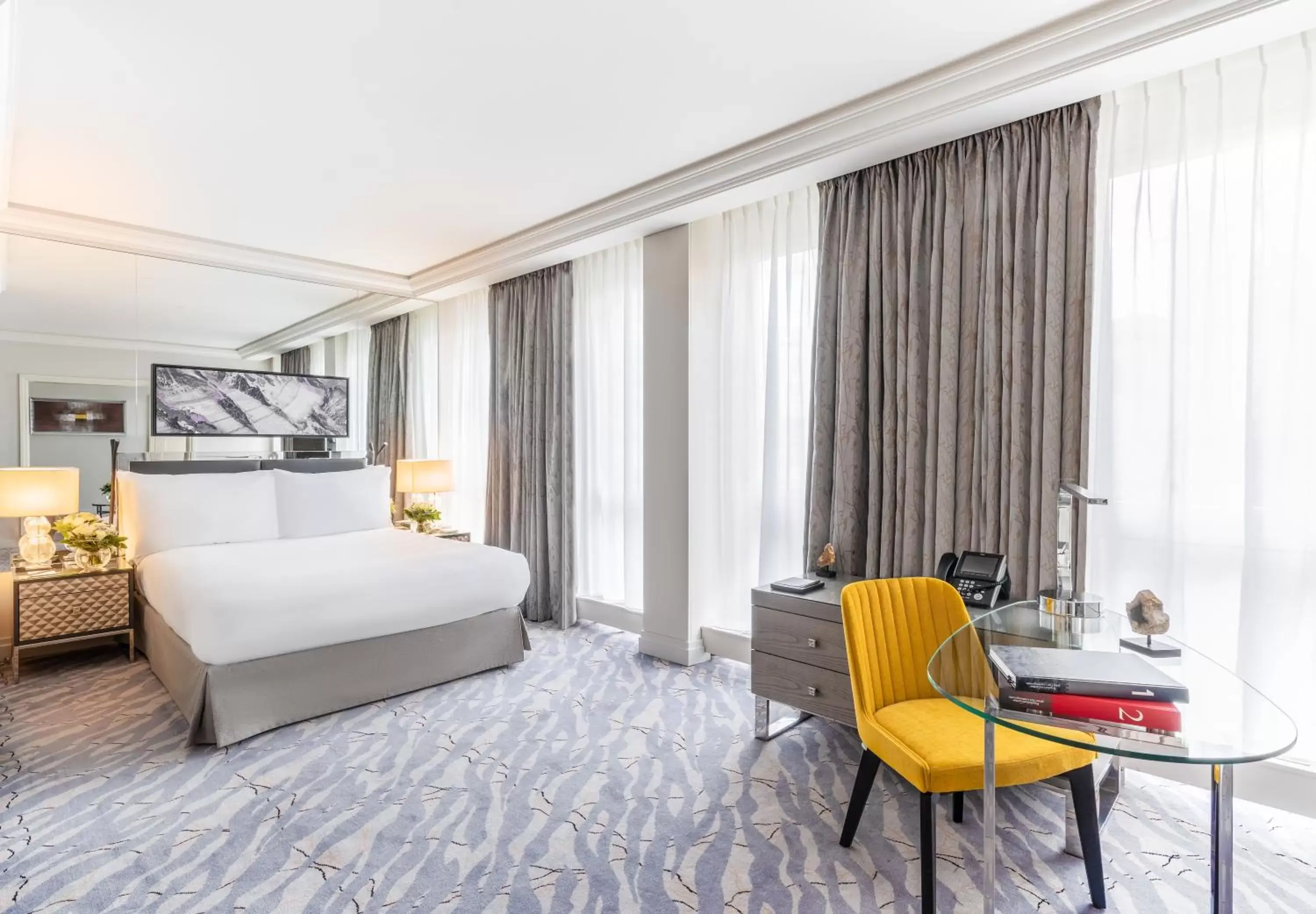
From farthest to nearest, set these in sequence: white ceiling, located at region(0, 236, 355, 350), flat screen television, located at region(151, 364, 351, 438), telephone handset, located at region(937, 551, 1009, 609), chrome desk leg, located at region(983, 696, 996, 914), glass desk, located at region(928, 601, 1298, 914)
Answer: flat screen television, located at region(151, 364, 351, 438) → white ceiling, located at region(0, 236, 355, 350) → telephone handset, located at region(937, 551, 1009, 609) → chrome desk leg, located at region(983, 696, 996, 914) → glass desk, located at region(928, 601, 1298, 914)

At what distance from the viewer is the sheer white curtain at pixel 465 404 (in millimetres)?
5609

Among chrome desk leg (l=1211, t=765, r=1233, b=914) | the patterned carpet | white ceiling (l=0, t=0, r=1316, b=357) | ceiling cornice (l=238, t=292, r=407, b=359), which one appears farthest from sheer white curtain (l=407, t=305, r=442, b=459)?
chrome desk leg (l=1211, t=765, r=1233, b=914)

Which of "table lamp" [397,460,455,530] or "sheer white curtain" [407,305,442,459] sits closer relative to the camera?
"table lamp" [397,460,455,530]

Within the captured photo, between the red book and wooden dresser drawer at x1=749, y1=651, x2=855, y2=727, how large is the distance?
1237 mm

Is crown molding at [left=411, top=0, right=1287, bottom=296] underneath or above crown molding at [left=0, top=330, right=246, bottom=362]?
above

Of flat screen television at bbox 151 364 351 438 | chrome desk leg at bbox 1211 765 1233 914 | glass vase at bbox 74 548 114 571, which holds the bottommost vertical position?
chrome desk leg at bbox 1211 765 1233 914

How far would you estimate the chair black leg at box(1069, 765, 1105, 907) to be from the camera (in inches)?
73.5

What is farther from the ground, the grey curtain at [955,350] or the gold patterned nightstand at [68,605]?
the grey curtain at [955,350]

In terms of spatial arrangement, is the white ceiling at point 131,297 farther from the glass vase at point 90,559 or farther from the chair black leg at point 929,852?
the chair black leg at point 929,852

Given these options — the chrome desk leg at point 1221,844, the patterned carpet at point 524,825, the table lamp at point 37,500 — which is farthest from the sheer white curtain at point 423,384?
the chrome desk leg at point 1221,844

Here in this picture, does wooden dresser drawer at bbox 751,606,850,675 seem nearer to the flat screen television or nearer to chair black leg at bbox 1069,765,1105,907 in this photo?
chair black leg at bbox 1069,765,1105,907

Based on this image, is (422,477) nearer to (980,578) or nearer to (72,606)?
(72,606)

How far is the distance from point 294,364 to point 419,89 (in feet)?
9.18

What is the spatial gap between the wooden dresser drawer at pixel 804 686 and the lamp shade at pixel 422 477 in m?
3.13
